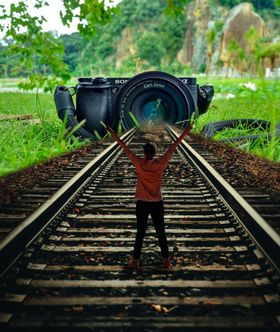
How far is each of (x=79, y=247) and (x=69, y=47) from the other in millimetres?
124927

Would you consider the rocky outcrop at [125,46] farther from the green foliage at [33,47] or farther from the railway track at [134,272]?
the railway track at [134,272]

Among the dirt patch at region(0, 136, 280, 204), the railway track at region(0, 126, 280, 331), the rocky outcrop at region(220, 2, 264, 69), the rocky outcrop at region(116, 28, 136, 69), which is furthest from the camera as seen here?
the rocky outcrop at region(116, 28, 136, 69)

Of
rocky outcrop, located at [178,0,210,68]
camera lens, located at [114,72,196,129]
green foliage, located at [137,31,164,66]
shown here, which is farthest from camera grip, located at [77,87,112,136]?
green foliage, located at [137,31,164,66]

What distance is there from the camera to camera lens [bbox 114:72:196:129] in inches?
464

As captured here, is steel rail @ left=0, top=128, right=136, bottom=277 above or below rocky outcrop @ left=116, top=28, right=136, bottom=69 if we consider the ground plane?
below

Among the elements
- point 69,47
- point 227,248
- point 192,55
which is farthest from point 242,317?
point 69,47

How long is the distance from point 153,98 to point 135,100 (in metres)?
0.63

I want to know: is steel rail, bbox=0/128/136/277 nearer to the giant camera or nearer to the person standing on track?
the person standing on track

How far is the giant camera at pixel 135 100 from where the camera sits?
11.1 m

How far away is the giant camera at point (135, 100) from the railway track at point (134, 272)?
631 cm

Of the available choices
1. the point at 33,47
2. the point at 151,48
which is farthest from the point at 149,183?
the point at 151,48

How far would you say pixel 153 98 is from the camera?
12328 mm

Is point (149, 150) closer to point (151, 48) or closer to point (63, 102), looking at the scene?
point (63, 102)

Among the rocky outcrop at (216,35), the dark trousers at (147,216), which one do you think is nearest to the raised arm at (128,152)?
the dark trousers at (147,216)
